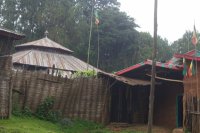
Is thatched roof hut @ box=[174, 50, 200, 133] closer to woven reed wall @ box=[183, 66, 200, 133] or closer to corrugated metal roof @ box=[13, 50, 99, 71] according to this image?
woven reed wall @ box=[183, 66, 200, 133]

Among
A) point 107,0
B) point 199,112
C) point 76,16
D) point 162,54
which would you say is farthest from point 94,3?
point 199,112

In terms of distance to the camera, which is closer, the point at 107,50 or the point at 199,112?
the point at 199,112

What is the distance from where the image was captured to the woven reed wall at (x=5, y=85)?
48.3ft

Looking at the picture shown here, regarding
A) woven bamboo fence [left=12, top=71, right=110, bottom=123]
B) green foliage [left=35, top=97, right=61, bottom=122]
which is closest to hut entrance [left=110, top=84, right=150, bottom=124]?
woven bamboo fence [left=12, top=71, right=110, bottom=123]

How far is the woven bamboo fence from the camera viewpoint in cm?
1647

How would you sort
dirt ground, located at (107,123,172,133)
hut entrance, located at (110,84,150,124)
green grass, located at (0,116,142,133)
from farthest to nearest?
hut entrance, located at (110,84,150,124) < dirt ground, located at (107,123,172,133) < green grass, located at (0,116,142,133)

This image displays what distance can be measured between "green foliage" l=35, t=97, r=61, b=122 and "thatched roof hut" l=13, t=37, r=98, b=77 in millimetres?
5986

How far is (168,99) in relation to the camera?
1917 cm

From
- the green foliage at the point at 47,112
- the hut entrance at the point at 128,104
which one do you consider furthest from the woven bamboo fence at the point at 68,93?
the hut entrance at the point at 128,104

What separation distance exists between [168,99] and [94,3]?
1233 inches

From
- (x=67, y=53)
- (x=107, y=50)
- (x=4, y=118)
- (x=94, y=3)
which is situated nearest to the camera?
(x=4, y=118)

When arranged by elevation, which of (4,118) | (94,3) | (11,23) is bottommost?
(4,118)

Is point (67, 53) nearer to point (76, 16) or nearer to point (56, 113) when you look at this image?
point (56, 113)

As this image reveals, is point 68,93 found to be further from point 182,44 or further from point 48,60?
point 182,44
